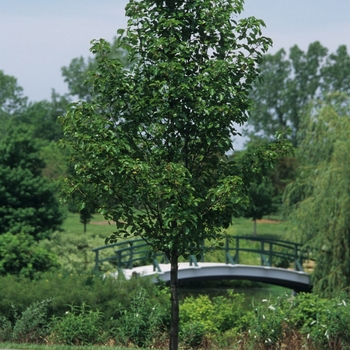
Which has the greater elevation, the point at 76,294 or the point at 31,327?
the point at 76,294

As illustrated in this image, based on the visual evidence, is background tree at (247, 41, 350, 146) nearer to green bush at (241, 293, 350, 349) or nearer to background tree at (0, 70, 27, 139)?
background tree at (0, 70, 27, 139)

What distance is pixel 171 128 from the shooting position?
30.6 feet

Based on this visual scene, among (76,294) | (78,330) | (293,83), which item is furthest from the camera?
(293,83)

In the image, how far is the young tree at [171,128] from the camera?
8945 mm

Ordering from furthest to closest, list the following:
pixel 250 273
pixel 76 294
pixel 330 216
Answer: pixel 250 273 → pixel 330 216 → pixel 76 294

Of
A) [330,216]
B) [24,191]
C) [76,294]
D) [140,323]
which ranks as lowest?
[140,323]

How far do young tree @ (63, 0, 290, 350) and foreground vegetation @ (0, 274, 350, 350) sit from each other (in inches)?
155

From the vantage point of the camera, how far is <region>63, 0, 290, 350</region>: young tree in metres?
8.95

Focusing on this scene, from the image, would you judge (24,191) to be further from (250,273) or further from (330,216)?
(330,216)

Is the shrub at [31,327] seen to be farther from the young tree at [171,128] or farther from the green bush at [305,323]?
the young tree at [171,128]

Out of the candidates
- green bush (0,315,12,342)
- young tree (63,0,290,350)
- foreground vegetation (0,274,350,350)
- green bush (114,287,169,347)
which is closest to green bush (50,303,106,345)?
foreground vegetation (0,274,350,350)

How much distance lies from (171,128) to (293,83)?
69.4 meters

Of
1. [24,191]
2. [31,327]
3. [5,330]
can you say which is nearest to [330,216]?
[24,191]

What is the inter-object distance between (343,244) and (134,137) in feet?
61.1
